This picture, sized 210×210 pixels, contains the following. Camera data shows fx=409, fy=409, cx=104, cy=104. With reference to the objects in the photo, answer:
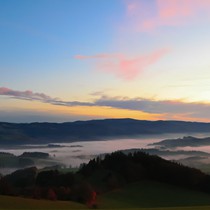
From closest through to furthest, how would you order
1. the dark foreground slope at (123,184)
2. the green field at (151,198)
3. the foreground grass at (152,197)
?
the dark foreground slope at (123,184) < the green field at (151,198) < the foreground grass at (152,197)

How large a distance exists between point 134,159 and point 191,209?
4945cm

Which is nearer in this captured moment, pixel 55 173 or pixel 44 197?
pixel 44 197

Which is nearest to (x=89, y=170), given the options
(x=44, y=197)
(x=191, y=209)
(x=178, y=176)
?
(x=178, y=176)

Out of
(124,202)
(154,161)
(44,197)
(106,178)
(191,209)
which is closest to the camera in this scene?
(191,209)

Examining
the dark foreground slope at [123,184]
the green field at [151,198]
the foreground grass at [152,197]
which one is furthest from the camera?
the foreground grass at [152,197]

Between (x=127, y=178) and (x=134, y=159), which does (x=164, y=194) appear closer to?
(x=127, y=178)

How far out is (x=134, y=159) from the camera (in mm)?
83500

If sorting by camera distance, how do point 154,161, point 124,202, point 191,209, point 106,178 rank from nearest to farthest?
point 191,209 → point 124,202 → point 106,178 → point 154,161

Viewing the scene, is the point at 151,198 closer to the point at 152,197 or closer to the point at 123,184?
the point at 152,197

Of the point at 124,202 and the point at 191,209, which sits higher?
the point at 191,209

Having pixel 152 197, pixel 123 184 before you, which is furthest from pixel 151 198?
pixel 123 184

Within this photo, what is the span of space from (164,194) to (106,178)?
37.3ft

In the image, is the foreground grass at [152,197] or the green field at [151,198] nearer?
the green field at [151,198]

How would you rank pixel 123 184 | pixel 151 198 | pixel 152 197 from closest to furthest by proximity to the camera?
pixel 151 198
pixel 152 197
pixel 123 184
